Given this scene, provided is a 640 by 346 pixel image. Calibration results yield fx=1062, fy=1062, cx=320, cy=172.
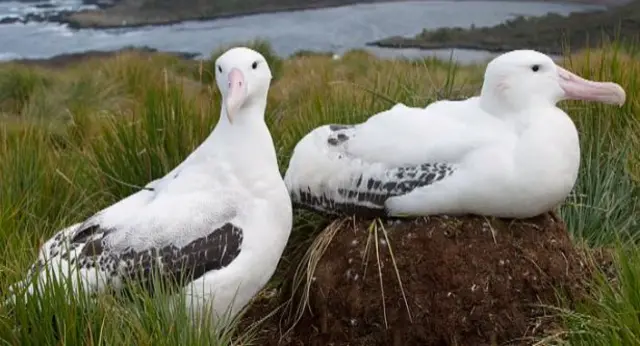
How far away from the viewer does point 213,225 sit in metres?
3.85

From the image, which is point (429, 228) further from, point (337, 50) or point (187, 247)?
point (337, 50)

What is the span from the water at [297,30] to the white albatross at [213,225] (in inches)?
276

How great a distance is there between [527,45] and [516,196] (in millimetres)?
6085

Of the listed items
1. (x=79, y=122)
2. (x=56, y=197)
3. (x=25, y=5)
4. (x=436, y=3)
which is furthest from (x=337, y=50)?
(x=56, y=197)

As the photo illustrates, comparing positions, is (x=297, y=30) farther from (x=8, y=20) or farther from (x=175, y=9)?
(x=8, y=20)

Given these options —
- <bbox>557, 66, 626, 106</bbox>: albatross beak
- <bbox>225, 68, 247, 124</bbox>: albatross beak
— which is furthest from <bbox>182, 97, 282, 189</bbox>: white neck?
<bbox>557, 66, 626, 106</bbox>: albatross beak

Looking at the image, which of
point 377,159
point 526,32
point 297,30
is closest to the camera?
point 377,159

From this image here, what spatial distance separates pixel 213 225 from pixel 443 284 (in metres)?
0.90

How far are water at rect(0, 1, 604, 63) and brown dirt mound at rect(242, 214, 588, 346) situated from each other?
6.84 metres

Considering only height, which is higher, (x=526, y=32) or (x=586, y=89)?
(x=586, y=89)

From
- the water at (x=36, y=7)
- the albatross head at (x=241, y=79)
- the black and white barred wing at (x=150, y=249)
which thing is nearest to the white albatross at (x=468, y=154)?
the albatross head at (x=241, y=79)

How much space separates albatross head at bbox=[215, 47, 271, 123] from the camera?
385 cm

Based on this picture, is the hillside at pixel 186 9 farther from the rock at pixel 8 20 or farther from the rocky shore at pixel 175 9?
the rock at pixel 8 20

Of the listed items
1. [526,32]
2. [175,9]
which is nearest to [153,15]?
[175,9]
